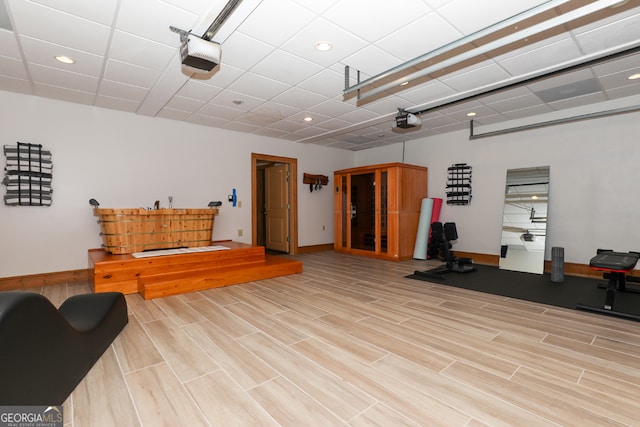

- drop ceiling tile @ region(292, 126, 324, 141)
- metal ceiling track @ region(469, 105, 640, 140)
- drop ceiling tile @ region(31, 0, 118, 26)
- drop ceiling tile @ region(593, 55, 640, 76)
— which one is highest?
drop ceiling tile @ region(593, 55, 640, 76)

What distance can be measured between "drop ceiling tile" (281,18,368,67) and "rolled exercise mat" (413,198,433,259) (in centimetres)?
417

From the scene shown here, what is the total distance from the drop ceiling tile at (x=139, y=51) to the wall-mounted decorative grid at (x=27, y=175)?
88.7 inches

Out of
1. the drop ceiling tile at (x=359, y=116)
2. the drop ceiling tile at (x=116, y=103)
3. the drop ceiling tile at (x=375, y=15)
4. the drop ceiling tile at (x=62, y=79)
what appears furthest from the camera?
the drop ceiling tile at (x=359, y=116)

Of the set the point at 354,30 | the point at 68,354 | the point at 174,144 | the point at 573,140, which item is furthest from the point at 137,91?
the point at 573,140

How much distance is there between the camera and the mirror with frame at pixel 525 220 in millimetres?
5156

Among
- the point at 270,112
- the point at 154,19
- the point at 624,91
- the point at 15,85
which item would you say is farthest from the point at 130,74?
the point at 624,91

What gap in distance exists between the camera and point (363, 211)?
7156mm

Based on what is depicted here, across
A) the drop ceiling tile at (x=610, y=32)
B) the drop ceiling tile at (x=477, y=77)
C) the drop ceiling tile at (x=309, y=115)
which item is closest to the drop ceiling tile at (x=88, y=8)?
the drop ceiling tile at (x=309, y=115)

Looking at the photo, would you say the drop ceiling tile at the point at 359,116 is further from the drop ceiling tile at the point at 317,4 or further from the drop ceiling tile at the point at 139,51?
the drop ceiling tile at the point at 139,51

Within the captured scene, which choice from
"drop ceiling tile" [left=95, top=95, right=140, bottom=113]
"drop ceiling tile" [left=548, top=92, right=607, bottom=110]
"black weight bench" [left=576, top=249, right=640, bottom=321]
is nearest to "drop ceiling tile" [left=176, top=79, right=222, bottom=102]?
"drop ceiling tile" [left=95, top=95, right=140, bottom=113]

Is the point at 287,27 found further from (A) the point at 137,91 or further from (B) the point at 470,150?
(B) the point at 470,150

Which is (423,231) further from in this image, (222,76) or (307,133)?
(222,76)

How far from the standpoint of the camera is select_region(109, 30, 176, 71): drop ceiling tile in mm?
2852

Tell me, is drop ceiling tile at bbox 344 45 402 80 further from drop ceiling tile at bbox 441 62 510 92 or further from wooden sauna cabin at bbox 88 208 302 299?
wooden sauna cabin at bbox 88 208 302 299
